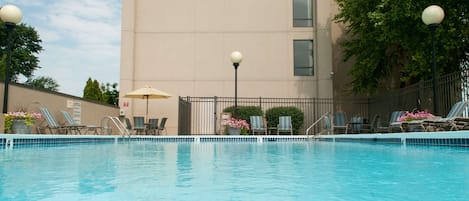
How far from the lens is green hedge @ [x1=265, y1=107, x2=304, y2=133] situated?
15.1m

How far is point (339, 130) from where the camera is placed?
1539cm

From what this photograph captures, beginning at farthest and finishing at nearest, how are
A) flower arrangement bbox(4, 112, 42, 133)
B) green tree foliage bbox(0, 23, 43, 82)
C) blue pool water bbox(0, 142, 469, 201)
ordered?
green tree foliage bbox(0, 23, 43, 82), flower arrangement bbox(4, 112, 42, 133), blue pool water bbox(0, 142, 469, 201)

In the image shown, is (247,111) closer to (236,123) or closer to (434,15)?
(236,123)

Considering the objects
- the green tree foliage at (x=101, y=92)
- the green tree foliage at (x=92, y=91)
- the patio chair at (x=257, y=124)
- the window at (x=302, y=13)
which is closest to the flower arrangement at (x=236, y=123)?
the patio chair at (x=257, y=124)

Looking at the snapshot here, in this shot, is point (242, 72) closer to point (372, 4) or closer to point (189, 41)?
point (189, 41)

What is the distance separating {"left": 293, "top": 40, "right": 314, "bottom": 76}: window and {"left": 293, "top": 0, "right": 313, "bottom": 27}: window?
2.63ft

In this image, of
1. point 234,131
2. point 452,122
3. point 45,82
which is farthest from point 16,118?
Answer: point 45,82

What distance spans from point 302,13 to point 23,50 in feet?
98.3

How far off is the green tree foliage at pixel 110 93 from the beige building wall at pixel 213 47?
8.96 meters

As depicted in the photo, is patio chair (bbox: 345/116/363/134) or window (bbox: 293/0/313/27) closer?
patio chair (bbox: 345/116/363/134)

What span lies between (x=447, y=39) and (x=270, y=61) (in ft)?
22.5

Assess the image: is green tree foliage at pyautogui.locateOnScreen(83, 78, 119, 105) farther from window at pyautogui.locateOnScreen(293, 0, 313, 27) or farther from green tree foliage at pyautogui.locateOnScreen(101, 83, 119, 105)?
window at pyautogui.locateOnScreen(293, 0, 313, 27)

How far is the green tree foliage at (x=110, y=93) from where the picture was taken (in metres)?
25.0

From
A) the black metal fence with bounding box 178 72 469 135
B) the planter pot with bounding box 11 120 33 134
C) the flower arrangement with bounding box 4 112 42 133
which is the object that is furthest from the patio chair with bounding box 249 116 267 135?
the planter pot with bounding box 11 120 33 134
